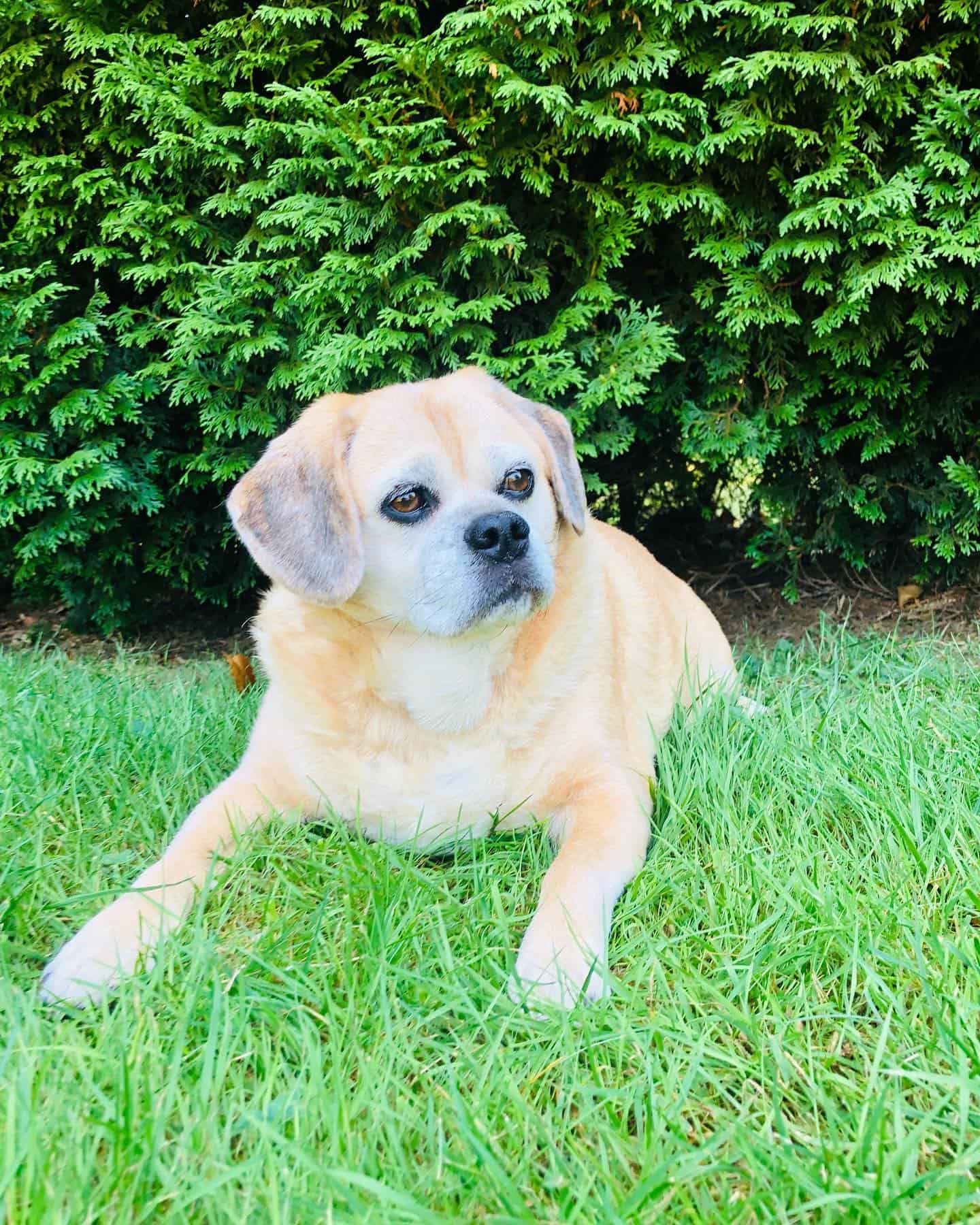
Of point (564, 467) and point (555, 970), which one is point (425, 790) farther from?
point (564, 467)

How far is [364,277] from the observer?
12.4 feet

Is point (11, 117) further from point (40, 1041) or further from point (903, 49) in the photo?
point (40, 1041)

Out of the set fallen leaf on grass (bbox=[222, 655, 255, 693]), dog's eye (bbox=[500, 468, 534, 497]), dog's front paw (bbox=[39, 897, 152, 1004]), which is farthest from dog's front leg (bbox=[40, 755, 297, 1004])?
fallen leaf on grass (bbox=[222, 655, 255, 693])

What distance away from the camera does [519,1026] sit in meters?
1.66

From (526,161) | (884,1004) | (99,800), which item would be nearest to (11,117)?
(526,161)

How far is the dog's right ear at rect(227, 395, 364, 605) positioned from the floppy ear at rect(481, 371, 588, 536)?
0.54 m

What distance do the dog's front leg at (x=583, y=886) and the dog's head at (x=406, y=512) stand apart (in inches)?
19.0

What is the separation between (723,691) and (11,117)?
11.8 ft

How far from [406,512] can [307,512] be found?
0.77 feet

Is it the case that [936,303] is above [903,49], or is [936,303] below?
below

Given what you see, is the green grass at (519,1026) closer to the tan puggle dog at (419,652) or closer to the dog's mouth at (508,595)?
the tan puggle dog at (419,652)

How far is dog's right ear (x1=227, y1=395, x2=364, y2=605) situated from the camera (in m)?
2.28

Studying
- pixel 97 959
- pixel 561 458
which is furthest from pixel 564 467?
pixel 97 959

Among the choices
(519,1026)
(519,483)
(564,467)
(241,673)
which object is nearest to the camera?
(519,1026)
